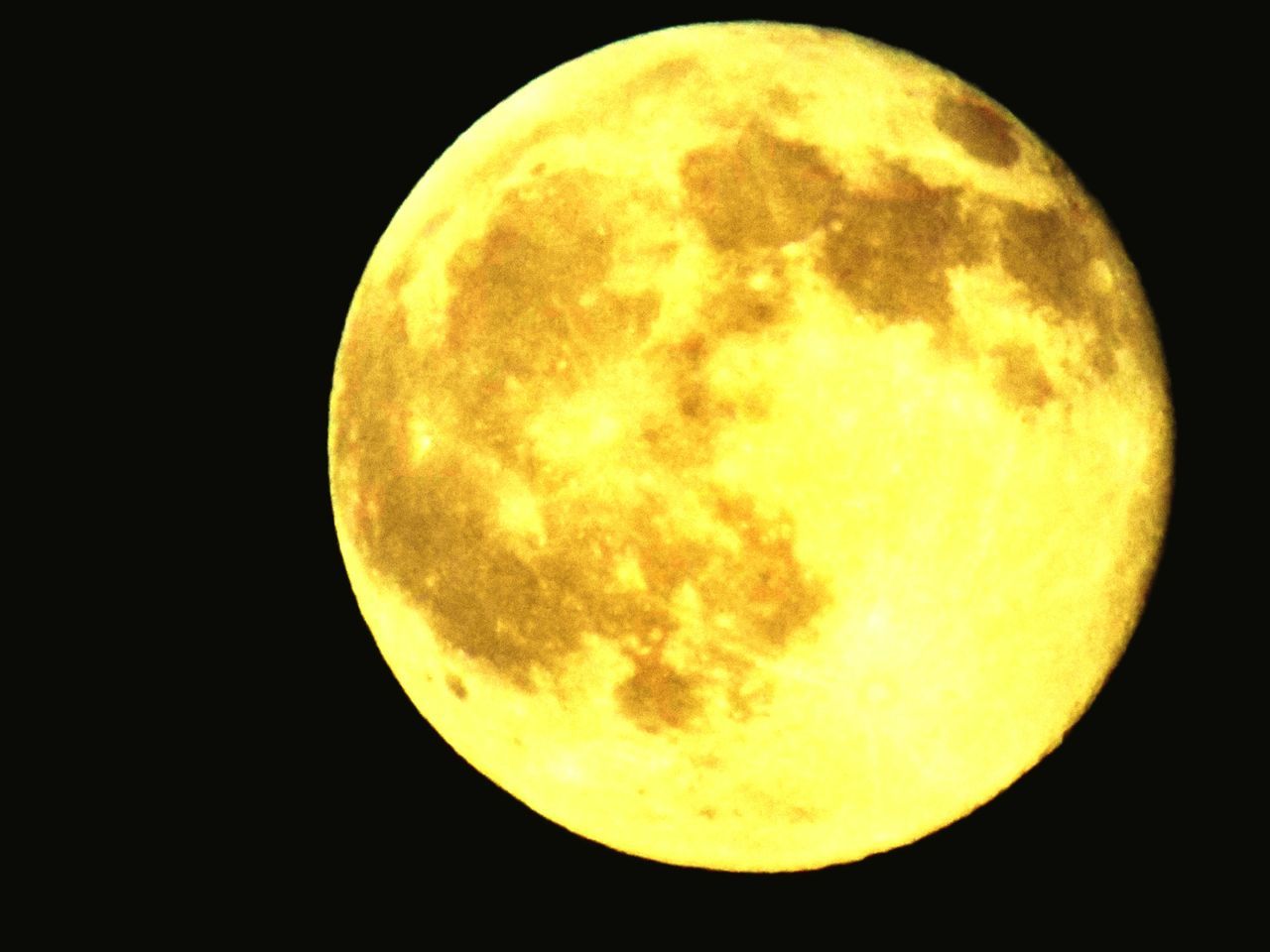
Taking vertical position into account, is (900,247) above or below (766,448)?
Result: above

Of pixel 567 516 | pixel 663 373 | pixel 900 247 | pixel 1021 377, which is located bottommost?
pixel 567 516

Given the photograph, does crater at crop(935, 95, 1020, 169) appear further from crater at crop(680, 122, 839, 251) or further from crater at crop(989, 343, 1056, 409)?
crater at crop(989, 343, 1056, 409)

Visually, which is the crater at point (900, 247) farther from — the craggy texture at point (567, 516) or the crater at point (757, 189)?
the craggy texture at point (567, 516)

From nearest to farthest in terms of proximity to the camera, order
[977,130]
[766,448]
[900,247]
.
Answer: [766,448] → [900,247] → [977,130]

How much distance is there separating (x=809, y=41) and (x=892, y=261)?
0.91 meters

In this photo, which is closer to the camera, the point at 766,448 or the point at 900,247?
the point at 766,448

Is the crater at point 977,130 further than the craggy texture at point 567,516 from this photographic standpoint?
Yes

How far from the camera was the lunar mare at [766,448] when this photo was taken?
222 cm

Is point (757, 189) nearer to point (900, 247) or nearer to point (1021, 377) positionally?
point (900, 247)

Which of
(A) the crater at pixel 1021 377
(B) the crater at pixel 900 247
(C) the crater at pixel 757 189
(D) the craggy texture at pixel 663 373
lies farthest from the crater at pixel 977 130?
(A) the crater at pixel 1021 377

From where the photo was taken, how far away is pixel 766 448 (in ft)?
7.19

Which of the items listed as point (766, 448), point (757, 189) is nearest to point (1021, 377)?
point (766, 448)

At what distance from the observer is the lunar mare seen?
222cm

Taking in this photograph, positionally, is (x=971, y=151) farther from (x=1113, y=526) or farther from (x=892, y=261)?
(x=1113, y=526)
